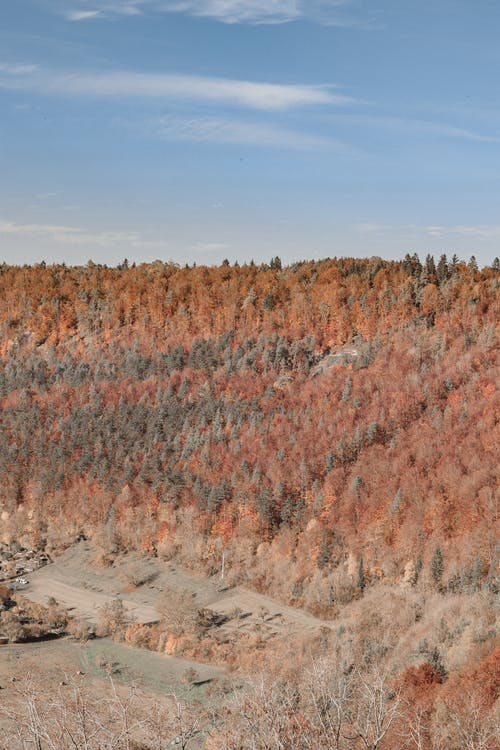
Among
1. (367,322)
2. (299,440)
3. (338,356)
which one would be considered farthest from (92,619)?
(367,322)

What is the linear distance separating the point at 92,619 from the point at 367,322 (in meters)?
81.8

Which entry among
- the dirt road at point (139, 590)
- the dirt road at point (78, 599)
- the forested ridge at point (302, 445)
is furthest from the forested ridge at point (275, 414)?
the dirt road at point (78, 599)

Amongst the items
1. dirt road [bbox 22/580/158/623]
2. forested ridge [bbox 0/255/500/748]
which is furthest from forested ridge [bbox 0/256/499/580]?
dirt road [bbox 22/580/158/623]

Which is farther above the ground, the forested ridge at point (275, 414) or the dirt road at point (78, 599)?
the forested ridge at point (275, 414)

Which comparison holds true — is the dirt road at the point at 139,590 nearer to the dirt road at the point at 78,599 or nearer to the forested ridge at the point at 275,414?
the dirt road at the point at 78,599

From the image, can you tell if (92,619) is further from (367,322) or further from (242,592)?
(367,322)

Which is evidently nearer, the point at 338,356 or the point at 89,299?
the point at 338,356

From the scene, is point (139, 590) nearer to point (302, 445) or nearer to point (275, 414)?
point (302, 445)

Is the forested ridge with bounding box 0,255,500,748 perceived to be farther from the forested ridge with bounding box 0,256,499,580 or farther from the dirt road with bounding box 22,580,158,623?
the dirt road with bounding box 22,580,158,623

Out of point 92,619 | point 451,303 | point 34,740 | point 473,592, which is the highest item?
point 451,303

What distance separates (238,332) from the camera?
146375 mm

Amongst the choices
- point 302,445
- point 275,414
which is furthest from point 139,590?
point 275,414

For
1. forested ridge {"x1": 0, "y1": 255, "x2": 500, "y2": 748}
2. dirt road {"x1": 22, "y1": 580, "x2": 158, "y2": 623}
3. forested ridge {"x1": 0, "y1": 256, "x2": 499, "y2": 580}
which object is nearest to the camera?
forested ridge {"x1": 0, "y1": 255, "x2": 500, "y2": 748}

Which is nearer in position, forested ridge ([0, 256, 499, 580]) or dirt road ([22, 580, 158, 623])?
dirt road ([22, 580, 158, 623])
